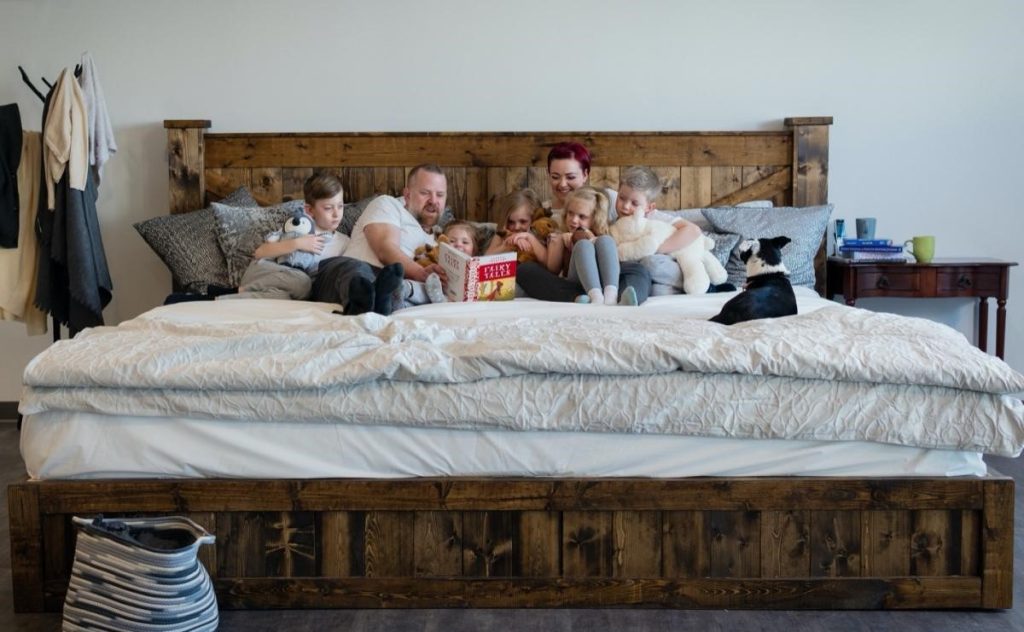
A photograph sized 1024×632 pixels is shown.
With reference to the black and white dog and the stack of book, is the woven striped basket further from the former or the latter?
the stack of book

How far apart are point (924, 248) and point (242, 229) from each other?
2510mm

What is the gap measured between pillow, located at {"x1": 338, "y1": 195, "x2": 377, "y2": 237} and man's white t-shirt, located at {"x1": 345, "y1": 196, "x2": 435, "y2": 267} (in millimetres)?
156

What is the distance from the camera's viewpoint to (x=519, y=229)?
154 inches

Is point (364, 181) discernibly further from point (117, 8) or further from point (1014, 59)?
point (1014, 59)

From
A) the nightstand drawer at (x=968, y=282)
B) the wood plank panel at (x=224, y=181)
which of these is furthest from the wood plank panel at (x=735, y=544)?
the wood plank panel at (x=224, y=181)

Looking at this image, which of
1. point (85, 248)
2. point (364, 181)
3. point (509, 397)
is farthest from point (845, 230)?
point (85, 248)

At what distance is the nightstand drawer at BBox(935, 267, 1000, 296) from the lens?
4.18 meters

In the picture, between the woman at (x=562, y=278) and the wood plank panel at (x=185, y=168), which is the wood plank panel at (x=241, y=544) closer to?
the woman at (x=562, y=278)

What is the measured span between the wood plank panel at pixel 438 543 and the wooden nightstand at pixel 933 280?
7.68 feet

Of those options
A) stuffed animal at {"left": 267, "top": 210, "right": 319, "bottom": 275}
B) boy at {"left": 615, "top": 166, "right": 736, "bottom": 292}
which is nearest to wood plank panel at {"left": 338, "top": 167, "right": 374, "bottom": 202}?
stuffed animal at {"left": 267, "top": 210, "right": 319, "bottom": 275}

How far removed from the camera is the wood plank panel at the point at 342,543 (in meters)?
2.39

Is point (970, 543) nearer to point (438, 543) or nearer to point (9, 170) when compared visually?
point (438, 543)

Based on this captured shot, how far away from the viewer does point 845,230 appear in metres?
4.54

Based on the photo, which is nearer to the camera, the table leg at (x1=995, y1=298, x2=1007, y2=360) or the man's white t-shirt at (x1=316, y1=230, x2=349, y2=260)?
the man's white t-shirt at (x1=316, y1=230, x2=349, y2=260)
